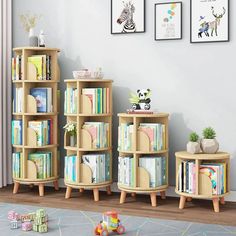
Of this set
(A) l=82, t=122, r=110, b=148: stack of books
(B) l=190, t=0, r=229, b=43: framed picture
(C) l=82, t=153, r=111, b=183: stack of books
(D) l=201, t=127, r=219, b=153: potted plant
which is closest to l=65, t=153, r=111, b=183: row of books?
(C) l=82, t=153, r=111, b=183: stack of books

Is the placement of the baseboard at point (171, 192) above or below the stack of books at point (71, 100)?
below

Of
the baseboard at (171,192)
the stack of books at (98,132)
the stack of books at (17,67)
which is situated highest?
the stack of books at (17,67)

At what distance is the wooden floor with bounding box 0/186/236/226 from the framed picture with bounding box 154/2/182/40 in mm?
1433

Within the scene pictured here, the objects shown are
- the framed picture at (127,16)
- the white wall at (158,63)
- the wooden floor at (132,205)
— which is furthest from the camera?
the framed picture at (127,16)

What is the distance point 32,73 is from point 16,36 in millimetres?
715

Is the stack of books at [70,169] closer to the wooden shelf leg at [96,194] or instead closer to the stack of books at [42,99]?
the wooden shelf leg at [96,194]

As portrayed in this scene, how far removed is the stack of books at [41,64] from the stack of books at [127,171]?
1041 mm

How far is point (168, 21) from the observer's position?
4008 mm

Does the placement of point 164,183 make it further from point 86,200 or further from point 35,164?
point 35,164

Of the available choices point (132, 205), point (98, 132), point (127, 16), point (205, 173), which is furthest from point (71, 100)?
point (205, 173)

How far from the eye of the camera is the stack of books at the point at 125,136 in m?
3.77

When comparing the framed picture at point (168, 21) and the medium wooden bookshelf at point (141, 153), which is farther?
the framed picture at point (168, 21)

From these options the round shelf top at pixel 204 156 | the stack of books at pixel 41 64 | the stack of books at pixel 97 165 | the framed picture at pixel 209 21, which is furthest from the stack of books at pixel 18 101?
the framed picture at pixel 209 21

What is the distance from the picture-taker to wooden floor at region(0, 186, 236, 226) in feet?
11.0
